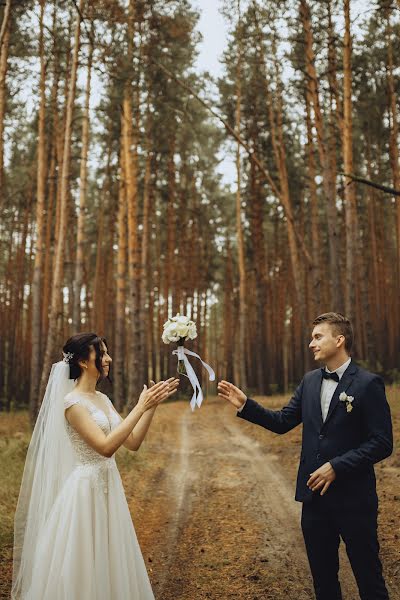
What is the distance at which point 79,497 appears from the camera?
12.7ft

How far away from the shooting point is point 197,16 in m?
15.3

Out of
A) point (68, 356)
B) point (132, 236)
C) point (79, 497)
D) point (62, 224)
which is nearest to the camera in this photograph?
point (79, 497)

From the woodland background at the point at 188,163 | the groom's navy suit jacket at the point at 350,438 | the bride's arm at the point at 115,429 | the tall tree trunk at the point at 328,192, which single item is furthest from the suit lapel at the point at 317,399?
the tall tree trunk at the point at 328,192

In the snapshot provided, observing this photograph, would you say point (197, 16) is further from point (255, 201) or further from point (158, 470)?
point (158, 470)

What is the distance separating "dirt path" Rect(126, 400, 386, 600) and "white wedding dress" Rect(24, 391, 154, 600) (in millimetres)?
1639

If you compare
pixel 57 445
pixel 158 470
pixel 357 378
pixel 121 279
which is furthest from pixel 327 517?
pixel 121 279

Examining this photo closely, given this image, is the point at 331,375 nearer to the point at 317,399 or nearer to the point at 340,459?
the point at 317,399

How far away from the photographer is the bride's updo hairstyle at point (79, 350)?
4.14 metres

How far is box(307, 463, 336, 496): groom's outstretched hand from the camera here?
3.50 m

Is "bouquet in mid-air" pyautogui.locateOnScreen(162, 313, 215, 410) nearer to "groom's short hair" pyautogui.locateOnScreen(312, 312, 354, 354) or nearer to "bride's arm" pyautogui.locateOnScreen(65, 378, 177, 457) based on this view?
"bride's arm" pyautogui.locateOnScreen(65, 378, 177, 457)

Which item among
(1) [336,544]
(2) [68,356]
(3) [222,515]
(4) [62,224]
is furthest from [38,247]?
(1) [336,544]

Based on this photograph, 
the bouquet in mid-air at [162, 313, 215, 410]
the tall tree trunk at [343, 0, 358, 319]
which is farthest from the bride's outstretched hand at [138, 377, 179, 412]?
the tall tree trunk at [343, 0, 358, 319]

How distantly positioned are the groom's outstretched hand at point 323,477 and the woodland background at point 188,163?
7.09 m

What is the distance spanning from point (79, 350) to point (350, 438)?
2.14 metres
